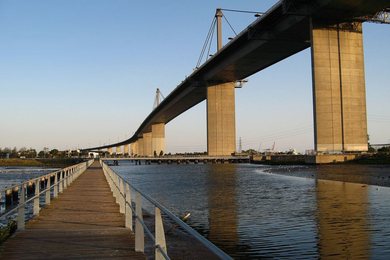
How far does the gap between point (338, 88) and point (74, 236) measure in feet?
156

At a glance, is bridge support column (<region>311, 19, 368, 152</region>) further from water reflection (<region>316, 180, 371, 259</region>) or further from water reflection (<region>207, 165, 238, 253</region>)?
water reflection (<region>207, 165, 238, 253</region>)

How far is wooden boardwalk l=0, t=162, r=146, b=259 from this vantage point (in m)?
7.40

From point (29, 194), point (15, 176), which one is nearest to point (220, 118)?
point (15, 176)

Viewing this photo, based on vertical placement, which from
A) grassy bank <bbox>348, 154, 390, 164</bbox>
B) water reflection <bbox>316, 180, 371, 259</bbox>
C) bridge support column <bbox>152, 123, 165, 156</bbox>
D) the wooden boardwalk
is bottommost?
water reflection <bbox>316, 180, 371, 259</bbox>

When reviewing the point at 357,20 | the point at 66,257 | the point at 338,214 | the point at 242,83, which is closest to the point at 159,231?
the point at 66,257

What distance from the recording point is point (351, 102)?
5075 cm

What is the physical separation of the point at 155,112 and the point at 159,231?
12484cm

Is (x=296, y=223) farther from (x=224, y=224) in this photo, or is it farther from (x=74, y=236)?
(x=74, y=236)

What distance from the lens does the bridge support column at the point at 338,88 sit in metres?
50.0

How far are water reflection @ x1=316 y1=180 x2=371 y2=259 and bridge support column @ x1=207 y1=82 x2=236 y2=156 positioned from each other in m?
70.2

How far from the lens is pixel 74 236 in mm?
9055

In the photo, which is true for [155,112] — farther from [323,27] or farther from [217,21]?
[323,27]

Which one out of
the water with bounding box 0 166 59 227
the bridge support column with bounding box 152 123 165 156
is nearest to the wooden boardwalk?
the water with bounding box 0 166 59 227

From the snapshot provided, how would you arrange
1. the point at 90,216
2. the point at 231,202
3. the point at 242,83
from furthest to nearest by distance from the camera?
the point at 242,83 < the point at 231,202 < the point at 90,216
